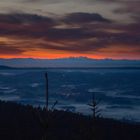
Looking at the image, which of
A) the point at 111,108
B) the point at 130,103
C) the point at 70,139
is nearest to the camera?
the point at 70,139

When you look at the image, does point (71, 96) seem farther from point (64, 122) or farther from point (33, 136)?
point (33, 136)

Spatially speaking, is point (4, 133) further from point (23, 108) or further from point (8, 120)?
point (23, 108)

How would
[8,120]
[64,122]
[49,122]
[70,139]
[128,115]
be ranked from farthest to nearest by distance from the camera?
[128,115] < [64,122] < [8,120] < [70,139] < [49,122]

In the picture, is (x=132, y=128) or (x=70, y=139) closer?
(x=70, y=139)

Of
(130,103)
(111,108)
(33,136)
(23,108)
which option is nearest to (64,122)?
(23,108)

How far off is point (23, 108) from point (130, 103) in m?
82.2

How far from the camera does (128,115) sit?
395ft

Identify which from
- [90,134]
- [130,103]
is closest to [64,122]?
[90,134]

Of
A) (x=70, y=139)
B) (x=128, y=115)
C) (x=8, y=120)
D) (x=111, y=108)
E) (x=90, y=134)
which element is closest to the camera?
(x=90, y=134)

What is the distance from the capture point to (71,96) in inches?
6993

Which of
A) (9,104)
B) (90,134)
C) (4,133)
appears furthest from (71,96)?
(90,134)

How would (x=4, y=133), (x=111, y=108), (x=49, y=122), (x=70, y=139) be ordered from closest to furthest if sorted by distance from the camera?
(x=49, y=122), (x=4, y=133), (x=70, y=139), (x=111, y=108)

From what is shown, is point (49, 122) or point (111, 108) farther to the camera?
point (111, 108)

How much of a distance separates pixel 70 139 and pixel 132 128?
18.1 meters
